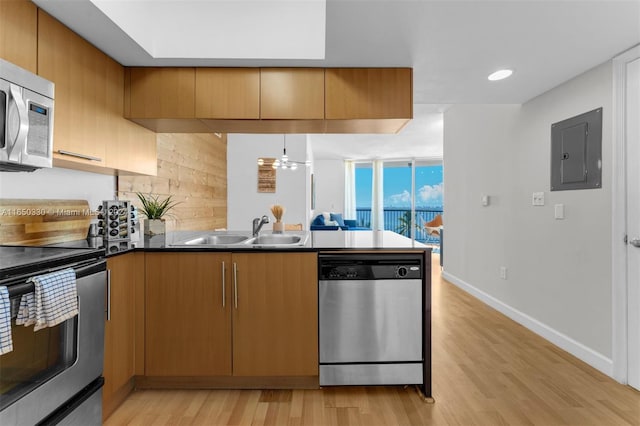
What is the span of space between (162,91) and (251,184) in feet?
12.0

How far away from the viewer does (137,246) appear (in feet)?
7.01

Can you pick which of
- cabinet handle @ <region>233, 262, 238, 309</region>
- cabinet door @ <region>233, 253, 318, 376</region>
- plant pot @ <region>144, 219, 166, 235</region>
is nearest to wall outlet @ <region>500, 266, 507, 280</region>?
cabinet door @ <region>233, 253, 318, 376</region>

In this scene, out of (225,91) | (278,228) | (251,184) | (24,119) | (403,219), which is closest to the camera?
(24,119)

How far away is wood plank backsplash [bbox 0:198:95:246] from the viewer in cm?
179

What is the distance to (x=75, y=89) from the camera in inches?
74.6

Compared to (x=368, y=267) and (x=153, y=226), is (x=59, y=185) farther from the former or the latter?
(x=368, y=267)

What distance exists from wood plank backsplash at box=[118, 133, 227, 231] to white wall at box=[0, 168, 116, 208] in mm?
179

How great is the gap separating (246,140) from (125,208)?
3.83 meters

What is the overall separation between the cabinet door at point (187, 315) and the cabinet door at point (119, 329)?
3.6 inches

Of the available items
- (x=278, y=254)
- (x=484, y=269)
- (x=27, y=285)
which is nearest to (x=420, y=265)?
(x=278, y=254)

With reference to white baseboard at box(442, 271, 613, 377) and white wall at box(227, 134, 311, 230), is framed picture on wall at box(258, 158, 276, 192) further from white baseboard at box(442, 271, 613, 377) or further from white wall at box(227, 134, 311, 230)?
white baseboard at box(442, 271, 613, 377)

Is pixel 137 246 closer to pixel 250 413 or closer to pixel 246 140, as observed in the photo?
pixel 250 413

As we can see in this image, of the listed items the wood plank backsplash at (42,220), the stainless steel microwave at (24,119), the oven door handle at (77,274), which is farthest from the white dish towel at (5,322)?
the wood plank backsplash at (42,220)

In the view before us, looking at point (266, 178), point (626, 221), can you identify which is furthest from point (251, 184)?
point (626, 221)
